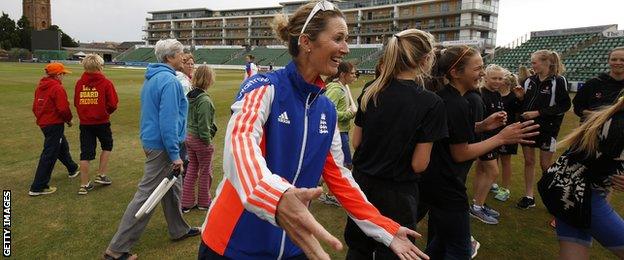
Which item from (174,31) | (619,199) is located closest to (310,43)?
(619,199)

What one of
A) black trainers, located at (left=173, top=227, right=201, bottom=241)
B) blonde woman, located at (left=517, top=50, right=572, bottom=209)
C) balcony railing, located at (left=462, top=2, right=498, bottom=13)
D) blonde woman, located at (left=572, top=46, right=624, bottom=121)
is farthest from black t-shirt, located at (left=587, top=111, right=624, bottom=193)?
balcony railing, located at (left=462, top=2, right=498, bottom=13)

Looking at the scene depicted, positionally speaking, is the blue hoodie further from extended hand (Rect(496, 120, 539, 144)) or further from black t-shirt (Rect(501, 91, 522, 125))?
black t-shirt (Rect(501, 91, 522, 125))

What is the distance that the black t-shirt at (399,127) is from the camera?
265 cm

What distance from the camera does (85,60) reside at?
5.93 m

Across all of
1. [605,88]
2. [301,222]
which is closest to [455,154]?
[301,222]

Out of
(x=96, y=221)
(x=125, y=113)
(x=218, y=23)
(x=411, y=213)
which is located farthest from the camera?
(x=218, y=23)

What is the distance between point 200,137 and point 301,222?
179 inches

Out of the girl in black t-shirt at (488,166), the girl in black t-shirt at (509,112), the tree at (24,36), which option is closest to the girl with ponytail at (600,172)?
the girl in black t-shirt at (488,166)

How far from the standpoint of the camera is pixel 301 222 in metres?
1.08

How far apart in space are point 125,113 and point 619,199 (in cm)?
1444

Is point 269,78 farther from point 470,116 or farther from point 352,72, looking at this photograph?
point 352,72

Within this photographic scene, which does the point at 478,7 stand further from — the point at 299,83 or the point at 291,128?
the point at 291,128

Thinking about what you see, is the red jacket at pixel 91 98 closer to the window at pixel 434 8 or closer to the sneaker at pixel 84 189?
the sneaker at pixel 84 189

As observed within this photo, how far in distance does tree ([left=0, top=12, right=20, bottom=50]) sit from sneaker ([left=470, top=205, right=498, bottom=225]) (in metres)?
112
